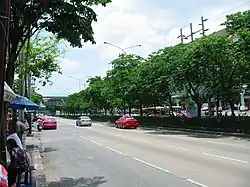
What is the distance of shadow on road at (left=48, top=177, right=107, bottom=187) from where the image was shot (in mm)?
10742

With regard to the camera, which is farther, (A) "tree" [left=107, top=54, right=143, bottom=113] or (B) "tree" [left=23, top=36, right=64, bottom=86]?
(A) "tree" [left=107, top=54, right=143, bottom=113]

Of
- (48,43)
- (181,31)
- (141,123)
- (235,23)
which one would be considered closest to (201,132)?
(235,23)

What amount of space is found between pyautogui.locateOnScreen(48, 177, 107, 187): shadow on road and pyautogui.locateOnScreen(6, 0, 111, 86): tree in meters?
3.29

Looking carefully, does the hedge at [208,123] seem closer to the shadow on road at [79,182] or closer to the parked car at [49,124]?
the parked car at [49,124]

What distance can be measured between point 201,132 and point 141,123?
63.0 ft

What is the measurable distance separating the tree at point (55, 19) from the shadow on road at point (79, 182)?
3295 millimetres

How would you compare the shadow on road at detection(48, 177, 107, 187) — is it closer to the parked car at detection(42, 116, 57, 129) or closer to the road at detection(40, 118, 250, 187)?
the road at detection(40, 118, 250, 187)

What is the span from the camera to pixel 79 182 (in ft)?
36.4

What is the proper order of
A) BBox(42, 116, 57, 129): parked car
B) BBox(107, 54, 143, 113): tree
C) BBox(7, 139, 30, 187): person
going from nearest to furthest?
1. BBox(7, 139, 30, 187): person
2. BBox(42, 116, 57, 129): parked car
3. BBox(107, 54, 143, 113): tree

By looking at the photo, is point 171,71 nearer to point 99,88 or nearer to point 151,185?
point 151,185

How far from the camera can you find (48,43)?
Result: 3023 cm

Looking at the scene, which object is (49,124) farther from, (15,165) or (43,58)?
(15,165)

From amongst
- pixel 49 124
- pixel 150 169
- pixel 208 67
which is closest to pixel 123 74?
pixel 49 124

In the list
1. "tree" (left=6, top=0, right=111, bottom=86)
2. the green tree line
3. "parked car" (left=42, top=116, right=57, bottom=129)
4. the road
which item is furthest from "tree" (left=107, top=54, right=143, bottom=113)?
"tree" (left=6, top=0, right=111, bottom=86)
